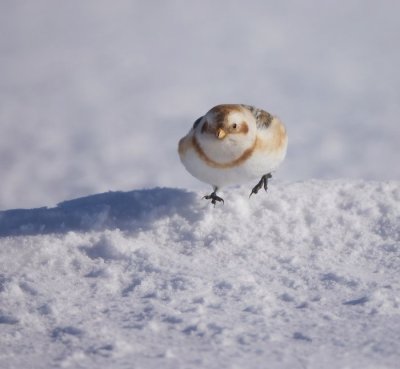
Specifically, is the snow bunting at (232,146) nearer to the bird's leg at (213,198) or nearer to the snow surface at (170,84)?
the bird's leg at (213,198)

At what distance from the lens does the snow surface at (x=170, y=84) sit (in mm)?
5859

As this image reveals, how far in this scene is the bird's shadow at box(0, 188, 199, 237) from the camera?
3.32m

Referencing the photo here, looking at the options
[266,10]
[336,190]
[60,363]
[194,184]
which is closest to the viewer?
[60,363]

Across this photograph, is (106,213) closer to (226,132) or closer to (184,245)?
(184,245)

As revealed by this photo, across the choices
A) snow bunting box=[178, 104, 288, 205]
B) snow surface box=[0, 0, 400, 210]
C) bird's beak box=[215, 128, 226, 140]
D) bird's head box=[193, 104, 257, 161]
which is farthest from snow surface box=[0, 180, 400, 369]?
snow surface box=[0, 0, 400, 210]

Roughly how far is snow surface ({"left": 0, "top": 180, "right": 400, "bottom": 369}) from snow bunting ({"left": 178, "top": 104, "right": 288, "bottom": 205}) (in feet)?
0.69

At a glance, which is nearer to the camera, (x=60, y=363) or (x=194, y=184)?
(x=60, y=363)

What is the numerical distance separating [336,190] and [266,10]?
7.60 m

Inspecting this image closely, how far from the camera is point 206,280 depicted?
9.38 feet

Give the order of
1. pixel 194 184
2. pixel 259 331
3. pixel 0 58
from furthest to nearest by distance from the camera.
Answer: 1. pixel 0 58
2. pixel 194 184
3. pixel 259 331

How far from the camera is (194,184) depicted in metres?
5.73

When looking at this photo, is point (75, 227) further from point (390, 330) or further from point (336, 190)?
point (390, 330)

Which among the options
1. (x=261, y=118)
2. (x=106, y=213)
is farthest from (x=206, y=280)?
(x=261, y=118)

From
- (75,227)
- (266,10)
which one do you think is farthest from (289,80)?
(75,227)
